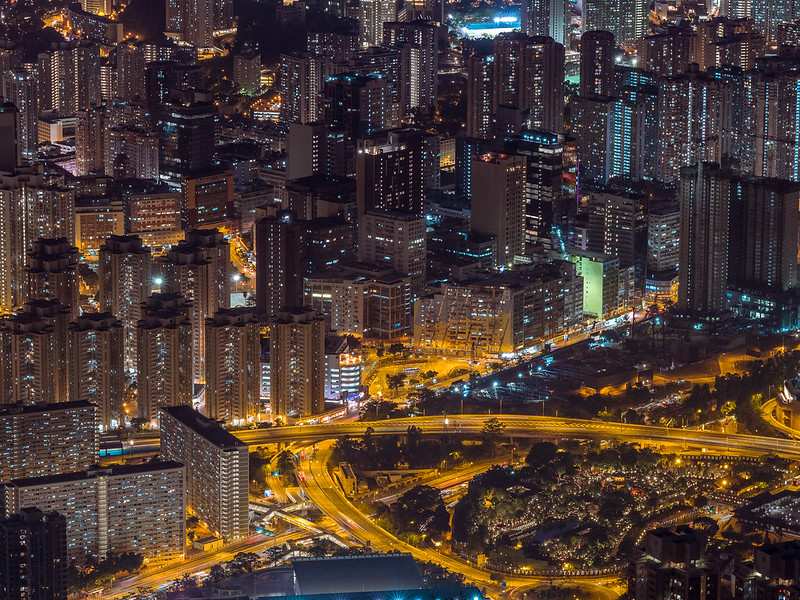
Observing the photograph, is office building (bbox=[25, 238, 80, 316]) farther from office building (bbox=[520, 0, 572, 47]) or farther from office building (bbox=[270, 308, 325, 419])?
office building (bbox=[520, 0, 572, 47])

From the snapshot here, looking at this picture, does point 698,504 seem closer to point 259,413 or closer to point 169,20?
point 259,413

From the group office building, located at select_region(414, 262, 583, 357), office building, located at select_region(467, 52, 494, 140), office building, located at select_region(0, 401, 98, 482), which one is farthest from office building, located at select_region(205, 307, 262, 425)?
office building, located at select_region(467, 52, 494, 140)

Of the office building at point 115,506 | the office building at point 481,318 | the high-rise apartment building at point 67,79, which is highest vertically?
the high-rise apartment building at point 67,79

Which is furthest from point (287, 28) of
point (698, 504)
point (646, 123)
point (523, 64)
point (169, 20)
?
point (698, 504)

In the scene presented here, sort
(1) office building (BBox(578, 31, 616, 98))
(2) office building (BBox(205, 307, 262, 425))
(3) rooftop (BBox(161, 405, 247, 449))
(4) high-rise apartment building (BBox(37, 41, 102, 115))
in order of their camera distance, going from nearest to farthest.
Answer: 1. (3) rooftop (BBox(161, 405, 247, 449))
2. (2) office building (BBox(205, 307, 262, 425))
3. (4) high-rise apartment building (BBox(37, 41, 102, 115))
4. (1) office building (BBox(578, 31, 616, 98))

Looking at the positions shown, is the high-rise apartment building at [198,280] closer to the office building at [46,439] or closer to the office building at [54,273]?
the office building at [54,273]

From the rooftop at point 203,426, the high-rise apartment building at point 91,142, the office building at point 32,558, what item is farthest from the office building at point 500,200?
the office building at point 32,558

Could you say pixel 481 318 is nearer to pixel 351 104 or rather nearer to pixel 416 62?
pixel 351 104
